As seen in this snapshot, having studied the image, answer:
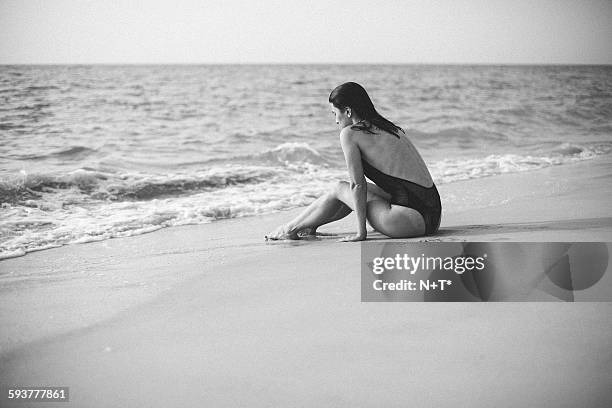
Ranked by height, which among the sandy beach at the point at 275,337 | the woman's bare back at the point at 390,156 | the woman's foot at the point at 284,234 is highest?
the woman's bare back at the point at 390,156

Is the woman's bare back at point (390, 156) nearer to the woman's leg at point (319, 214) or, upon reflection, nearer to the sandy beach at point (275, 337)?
the woman's leg at point (319, 214)

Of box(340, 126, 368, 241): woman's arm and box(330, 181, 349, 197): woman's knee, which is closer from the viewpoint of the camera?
box(340, 126, 368, 241): woman's arm

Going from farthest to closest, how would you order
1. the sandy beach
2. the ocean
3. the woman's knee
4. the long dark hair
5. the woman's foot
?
1. the ocean
2. the woman's foot
3. the woman's knee
4. the long dark hair
5. the sandy beach

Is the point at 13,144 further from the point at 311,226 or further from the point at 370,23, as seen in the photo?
the point at 370,23

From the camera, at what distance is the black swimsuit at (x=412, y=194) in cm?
354

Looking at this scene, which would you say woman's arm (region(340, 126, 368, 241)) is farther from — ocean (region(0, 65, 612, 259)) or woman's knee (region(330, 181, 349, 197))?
ocean (region(0, 65, 612, 259))

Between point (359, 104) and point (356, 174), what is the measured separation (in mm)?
438

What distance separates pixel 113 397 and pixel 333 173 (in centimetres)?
582

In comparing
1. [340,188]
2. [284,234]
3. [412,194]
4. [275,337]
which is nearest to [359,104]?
[340,188]

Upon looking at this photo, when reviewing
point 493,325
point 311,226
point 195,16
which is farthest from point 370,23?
point 493,325

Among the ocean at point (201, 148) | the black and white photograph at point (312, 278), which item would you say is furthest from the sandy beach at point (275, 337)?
the ocean at point (201, 148)

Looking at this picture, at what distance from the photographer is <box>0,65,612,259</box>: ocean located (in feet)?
16.4

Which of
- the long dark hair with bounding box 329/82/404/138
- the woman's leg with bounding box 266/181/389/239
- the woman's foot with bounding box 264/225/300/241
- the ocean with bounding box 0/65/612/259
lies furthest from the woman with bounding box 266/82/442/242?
the ocean with bounding box 0/65/612/259

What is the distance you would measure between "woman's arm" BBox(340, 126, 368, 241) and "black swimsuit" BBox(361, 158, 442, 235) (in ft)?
0.32
